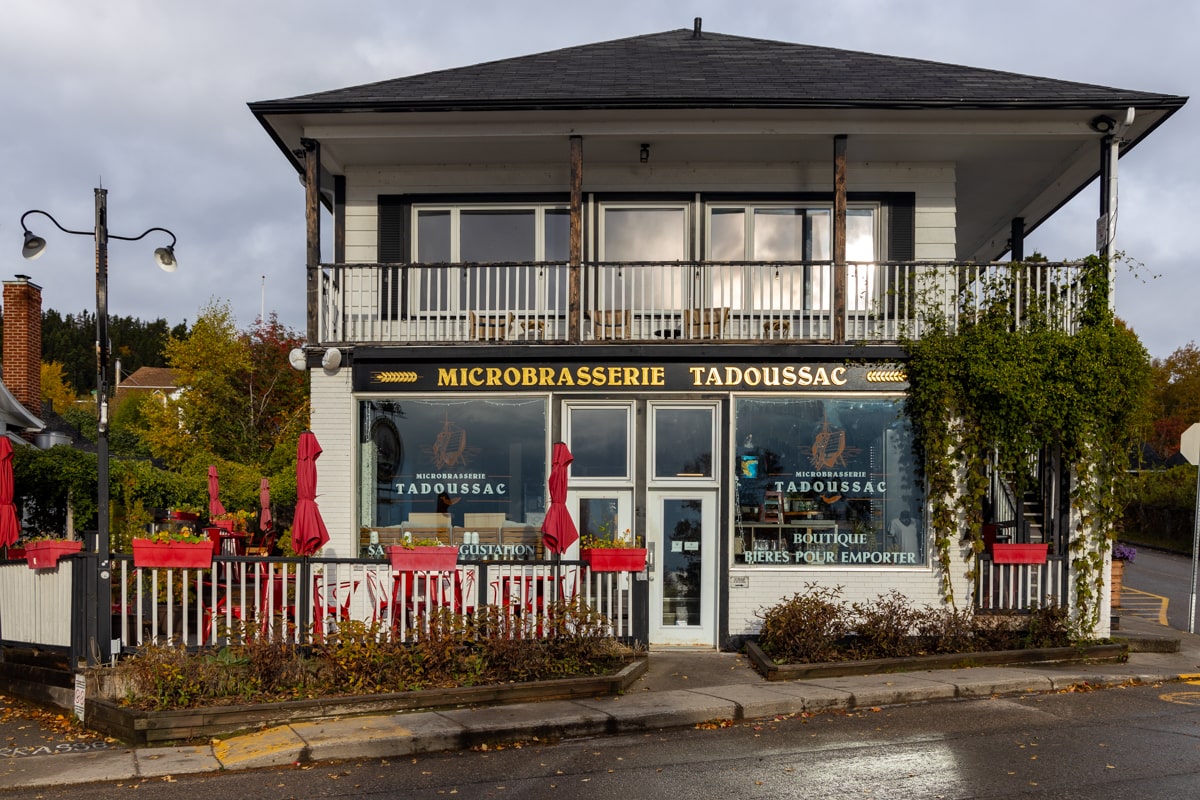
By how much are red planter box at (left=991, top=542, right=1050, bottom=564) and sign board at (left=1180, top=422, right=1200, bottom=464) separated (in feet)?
18.5

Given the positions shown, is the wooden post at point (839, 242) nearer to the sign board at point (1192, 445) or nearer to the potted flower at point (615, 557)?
the potted flower at point (615, 557)

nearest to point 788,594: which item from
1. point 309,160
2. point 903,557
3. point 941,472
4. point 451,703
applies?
point 903,557

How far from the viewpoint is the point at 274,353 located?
42.3 meters

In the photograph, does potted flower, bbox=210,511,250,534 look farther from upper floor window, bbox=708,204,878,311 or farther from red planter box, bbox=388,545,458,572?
upper floor window, bbox=708,204,878,311

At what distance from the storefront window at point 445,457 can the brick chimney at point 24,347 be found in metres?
19.8

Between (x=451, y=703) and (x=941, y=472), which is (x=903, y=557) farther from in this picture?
(x=451, y=703)

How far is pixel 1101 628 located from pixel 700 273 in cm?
706

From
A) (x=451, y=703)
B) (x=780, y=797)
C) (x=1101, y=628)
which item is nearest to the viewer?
(x=780, y=797)

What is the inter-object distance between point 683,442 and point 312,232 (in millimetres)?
5739

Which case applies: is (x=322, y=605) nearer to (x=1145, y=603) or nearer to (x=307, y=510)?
(x=307, y=510)

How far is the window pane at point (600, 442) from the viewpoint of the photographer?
13.8 metres

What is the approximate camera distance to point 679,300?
1507 cm

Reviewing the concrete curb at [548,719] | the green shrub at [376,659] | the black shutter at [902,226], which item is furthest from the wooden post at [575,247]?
the concrete curb at [548,719]

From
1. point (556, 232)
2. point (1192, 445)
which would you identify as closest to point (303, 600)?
point (556, 232)
